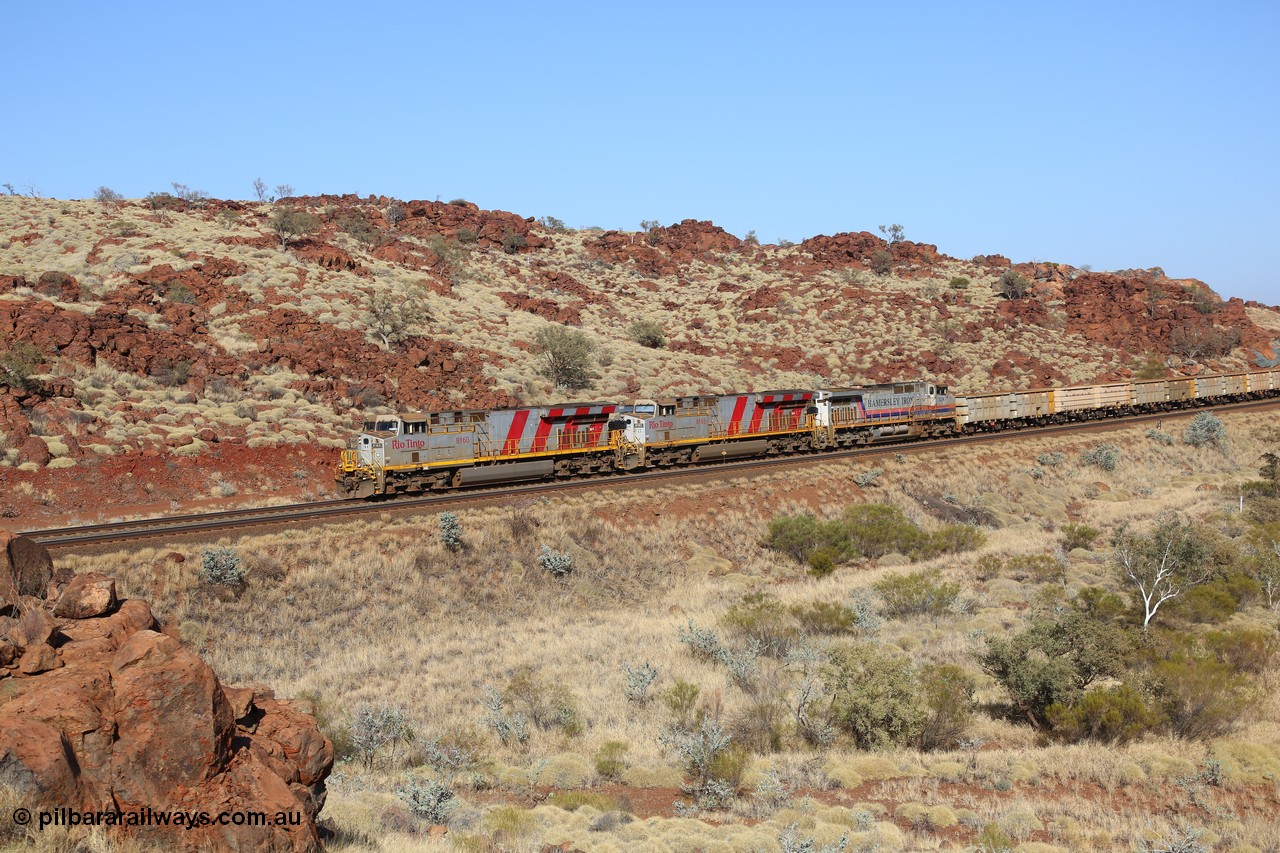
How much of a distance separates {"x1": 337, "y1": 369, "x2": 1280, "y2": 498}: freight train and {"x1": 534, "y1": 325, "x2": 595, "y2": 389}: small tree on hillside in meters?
17.1

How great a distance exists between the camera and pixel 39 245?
187 feet

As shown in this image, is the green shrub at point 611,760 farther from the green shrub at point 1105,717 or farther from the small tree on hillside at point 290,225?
the small tree on hillside at point 290,225

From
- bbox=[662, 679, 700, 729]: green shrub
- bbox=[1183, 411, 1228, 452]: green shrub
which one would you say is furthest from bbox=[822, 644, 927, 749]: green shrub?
bbox=[1183, 411, 1228, 452]: green shrub

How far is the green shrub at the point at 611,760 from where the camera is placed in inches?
543

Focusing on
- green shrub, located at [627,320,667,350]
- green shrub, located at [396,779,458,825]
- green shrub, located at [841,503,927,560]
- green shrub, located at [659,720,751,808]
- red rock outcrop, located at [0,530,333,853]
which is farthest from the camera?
green shrub, located at [627,320,667,350]

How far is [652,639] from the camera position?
22.5 m

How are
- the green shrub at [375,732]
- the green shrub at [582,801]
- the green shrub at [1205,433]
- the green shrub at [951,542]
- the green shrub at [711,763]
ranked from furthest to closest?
the green shrub at [1205,433] → the green shrub at [951,542] → the green shrub at [375,732] → the green shrub at [711,763] → the green shrub at [582,801]

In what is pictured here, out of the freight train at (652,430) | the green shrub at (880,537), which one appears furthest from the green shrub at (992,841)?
the freight train at (652,430)

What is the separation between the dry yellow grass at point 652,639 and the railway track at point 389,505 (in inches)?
39.1

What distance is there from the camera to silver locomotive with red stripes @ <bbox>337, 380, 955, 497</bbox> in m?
30.3

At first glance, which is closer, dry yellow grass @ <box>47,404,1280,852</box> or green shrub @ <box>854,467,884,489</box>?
dry yellow grass @ <box>47,404,1280,852</box>

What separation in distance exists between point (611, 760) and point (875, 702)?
15.5ft

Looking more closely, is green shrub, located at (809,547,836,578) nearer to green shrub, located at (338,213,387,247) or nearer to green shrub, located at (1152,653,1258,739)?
green shrub, located at (1152,653,1258,739)

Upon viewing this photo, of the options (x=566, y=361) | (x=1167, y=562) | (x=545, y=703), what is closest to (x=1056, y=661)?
(x=545, y=703)
